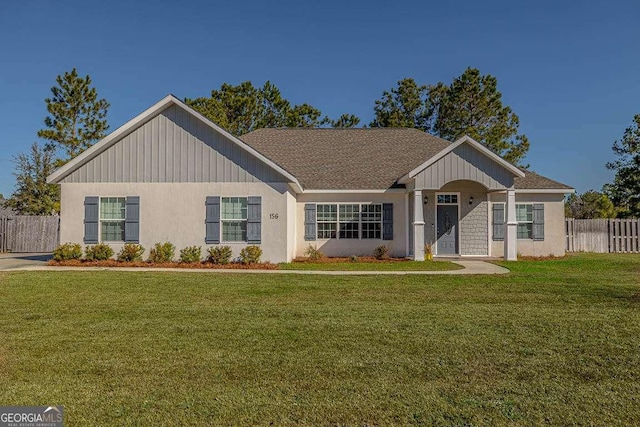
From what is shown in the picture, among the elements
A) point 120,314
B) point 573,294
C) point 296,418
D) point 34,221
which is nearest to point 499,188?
point 573,294

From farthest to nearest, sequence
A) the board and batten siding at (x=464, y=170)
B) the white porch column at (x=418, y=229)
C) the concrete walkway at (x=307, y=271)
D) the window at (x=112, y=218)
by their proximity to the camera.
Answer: the white porch column at (x=418, y=229)
the board and batten siding at (x=464, y=170)
the window at (x=112, y=218)
the concrete walkway at (x=307, y=271)

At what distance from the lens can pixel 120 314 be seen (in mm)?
7457

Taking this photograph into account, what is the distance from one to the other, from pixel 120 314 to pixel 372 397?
17.1ft

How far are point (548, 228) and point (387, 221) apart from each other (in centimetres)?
691

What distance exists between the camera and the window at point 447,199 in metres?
18.2

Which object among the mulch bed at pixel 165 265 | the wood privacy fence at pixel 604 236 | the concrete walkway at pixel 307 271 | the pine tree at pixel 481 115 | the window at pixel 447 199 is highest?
the pine tree at pixel 481 115

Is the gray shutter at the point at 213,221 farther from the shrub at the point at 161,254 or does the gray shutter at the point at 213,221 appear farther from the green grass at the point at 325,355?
the green grass at the point at 325,355

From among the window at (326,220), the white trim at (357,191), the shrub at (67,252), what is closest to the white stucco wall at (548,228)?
the white trim at (357,191)

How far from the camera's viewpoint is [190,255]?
15.2m

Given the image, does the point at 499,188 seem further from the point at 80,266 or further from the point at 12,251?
the point at 12,251

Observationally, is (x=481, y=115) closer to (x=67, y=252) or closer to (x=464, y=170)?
(x=464, y=170)

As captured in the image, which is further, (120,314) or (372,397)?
(120,314)

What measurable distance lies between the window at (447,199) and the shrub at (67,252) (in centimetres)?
1390

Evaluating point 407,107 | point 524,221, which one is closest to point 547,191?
point 524,221
